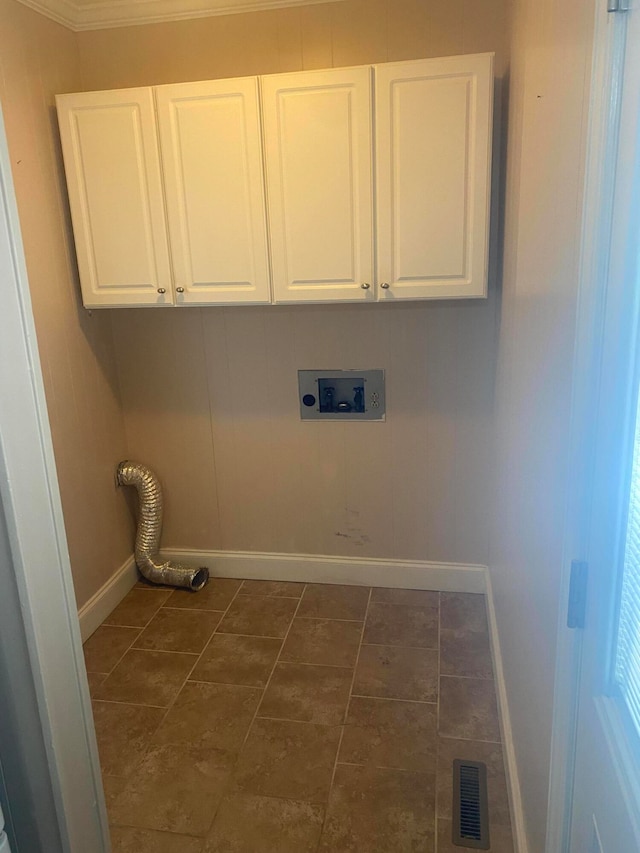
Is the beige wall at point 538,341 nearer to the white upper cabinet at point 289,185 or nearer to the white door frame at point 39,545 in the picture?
the white upper cabinet at point 289,185

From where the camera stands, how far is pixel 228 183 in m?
2.53

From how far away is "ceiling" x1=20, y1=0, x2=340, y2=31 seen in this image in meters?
2.61

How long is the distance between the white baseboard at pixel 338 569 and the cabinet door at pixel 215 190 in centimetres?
135

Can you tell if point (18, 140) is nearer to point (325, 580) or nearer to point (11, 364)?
point (11, 364)

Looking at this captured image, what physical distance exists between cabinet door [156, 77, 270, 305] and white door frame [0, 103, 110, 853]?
145 cm

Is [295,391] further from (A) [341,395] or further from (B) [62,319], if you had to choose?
(B) [62,319]

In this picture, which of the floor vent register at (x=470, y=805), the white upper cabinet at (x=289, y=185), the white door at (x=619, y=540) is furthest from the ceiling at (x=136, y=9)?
the floor vent register at (x=470, y=805)

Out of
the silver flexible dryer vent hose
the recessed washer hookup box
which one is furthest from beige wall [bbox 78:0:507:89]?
the silver flexible dryer vent hose

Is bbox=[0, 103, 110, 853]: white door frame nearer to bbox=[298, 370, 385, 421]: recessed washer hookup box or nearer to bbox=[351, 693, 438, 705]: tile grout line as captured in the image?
bbox=[351, 693, 438, 705]: tile grout line

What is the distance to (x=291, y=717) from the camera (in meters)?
2.34

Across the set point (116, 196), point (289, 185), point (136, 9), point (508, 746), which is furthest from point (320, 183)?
point (508, 746)

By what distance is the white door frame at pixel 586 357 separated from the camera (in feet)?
2.80

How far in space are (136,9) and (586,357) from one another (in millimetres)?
2648

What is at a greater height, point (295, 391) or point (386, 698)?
point (295, 391)
